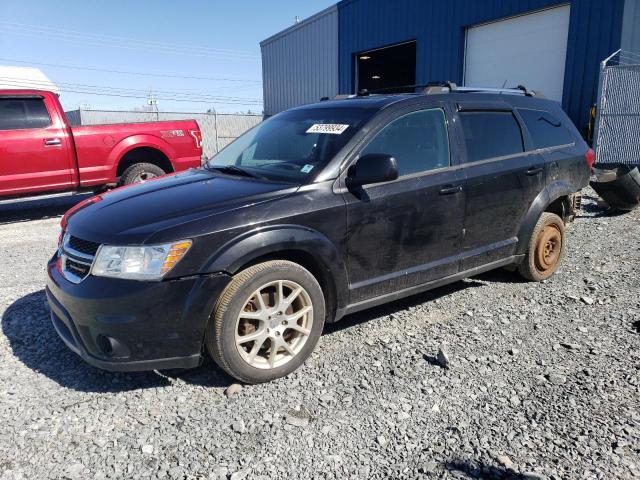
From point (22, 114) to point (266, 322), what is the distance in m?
7.05

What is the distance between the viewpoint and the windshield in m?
3.33

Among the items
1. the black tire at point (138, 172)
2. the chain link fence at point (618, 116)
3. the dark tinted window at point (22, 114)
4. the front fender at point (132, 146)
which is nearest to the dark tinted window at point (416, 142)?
the black tire at point (138, 172)

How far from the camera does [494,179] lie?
4008mm

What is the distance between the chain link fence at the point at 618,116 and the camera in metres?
10.1

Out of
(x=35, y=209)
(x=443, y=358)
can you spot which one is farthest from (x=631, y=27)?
(x=35, y=209)

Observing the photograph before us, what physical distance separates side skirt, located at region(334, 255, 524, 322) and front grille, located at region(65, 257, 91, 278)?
157cm

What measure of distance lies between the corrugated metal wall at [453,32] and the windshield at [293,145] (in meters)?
9.79

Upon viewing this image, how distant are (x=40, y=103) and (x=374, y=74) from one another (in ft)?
54.2

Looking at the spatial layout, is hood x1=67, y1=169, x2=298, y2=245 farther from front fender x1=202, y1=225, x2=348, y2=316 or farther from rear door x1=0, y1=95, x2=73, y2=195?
rear door x1=0, y1=95, x2=73, y2=195

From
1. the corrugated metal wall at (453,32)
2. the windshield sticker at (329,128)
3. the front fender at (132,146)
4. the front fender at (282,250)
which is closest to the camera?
the front fender at (282,250)

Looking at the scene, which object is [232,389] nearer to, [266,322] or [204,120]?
[266,322]

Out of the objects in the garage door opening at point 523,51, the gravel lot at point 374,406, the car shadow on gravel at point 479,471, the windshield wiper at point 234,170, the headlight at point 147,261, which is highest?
the garage door opening at point 523,51

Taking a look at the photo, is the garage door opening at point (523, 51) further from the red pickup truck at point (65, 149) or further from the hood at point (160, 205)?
the hood at point (160, 205)

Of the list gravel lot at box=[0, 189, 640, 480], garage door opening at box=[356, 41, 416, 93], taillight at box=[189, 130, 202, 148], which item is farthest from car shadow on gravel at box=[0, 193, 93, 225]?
garage door opening at box=[356, 41, 416, 93]
